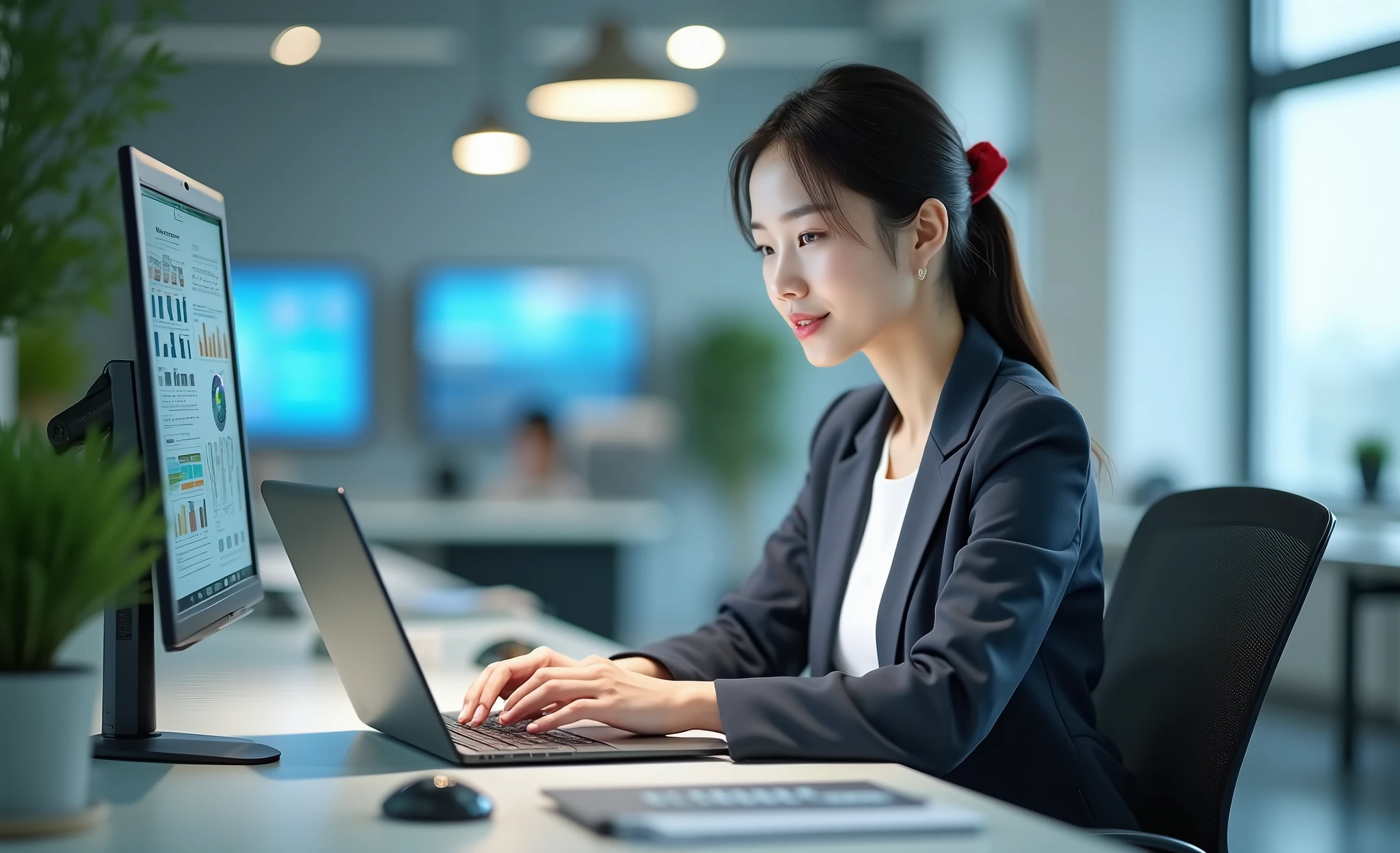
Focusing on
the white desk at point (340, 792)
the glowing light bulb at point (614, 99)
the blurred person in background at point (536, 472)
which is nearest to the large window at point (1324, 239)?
the glowing light bulb at point (614, 99)

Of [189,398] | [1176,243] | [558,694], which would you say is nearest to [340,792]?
[558,694]

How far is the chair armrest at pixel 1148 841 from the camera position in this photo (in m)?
1.26

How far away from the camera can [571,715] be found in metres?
1.27

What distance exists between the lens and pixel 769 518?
913cm

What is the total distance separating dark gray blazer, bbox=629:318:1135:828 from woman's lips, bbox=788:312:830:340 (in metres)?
0.16

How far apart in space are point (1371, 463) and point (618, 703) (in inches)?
182

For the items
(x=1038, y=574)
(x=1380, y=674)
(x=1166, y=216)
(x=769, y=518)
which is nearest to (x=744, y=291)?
(x=769, y=518)

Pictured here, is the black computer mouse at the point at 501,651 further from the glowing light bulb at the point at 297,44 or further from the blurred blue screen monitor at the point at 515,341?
the blurred blue screen monitor at the point at 515,341

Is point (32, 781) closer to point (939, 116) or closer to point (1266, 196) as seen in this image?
point (939, 116)

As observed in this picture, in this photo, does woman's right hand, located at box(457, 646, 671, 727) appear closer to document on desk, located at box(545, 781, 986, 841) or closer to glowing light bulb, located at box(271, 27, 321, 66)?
document on desk, located at box(545, 781, 986, 841)

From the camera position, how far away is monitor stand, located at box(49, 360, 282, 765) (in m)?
1.20

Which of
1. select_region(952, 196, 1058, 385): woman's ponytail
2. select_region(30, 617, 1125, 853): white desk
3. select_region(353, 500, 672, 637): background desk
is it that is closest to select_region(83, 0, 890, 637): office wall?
select_region(353, 500, 672, 637): background desk

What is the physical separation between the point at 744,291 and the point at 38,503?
820cm

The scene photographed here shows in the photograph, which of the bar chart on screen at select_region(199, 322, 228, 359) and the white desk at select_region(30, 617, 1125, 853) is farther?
the bar chart on screen at select_region(199, 322, 228, 359)
